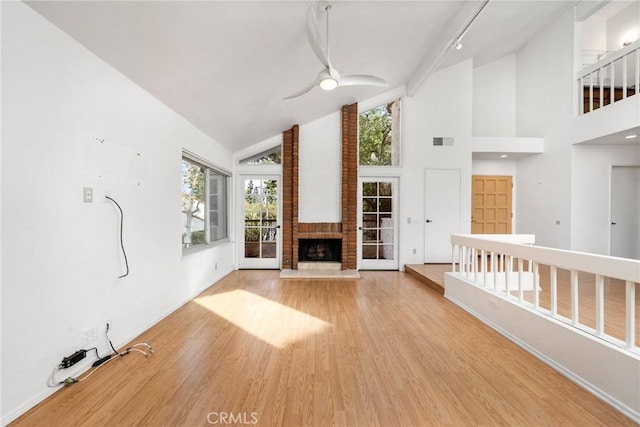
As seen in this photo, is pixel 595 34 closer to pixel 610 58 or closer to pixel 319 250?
pixel 610 58

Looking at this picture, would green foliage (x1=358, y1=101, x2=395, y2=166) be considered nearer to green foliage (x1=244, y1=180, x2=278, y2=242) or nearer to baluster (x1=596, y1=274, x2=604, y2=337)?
green foliage (x1=244, y1=180, x2=278, y2=242)

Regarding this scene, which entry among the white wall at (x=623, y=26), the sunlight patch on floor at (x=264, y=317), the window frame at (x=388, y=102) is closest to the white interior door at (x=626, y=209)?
the white wall at (x=623, y=26)

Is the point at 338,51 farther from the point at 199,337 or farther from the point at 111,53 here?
the point at 199,337

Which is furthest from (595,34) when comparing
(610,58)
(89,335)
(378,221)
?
(89,335)

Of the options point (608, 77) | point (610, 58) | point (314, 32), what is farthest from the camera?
point (608, 77)

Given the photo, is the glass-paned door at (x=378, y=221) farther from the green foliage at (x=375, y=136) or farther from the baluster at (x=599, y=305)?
the baluster at (x=599, y=305)

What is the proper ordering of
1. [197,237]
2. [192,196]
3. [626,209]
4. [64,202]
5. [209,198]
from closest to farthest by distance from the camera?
[64,202] < [192,196] < [197,237] < [209,198] < [626,209]

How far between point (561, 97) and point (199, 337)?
726 cm

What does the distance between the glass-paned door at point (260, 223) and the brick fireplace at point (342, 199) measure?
264 mm

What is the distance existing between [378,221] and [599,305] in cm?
389

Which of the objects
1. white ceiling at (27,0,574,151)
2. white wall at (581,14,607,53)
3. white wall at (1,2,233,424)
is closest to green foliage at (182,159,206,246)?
white ceiling at (27,0,574,151)

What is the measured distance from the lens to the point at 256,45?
2627 mm

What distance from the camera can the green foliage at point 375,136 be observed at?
5.72 metres

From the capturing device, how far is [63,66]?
1807 millimetres
